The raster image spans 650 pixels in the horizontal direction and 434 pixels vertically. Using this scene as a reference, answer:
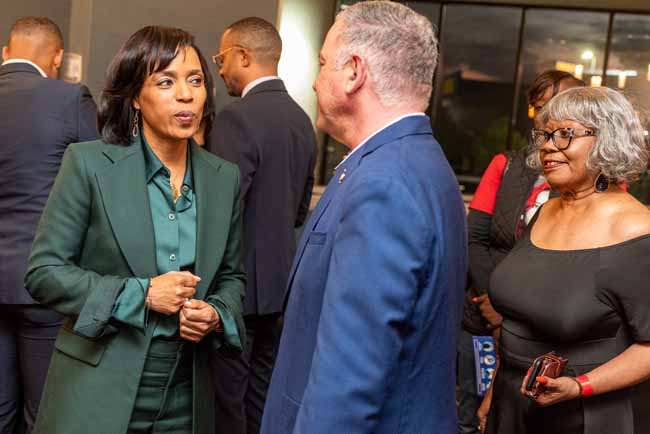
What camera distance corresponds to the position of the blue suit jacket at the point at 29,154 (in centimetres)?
296

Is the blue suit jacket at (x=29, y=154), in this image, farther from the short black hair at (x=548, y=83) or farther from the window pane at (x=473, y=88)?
the window pane at (x=473, y=88)

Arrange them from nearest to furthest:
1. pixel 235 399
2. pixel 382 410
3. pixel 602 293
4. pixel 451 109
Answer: pixel 382 410
pixel 602 293
pixel 235 399
pixel 451 109

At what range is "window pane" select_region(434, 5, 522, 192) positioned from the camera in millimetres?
13336

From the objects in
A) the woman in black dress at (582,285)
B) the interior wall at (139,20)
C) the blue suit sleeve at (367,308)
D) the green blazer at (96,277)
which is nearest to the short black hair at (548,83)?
the woman in black dress at (582,285)

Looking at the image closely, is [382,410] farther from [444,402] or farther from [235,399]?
[235,399]

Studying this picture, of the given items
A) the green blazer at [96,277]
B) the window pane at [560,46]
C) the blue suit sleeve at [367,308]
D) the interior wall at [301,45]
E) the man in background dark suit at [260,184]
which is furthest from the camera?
the window pane at [560,46]

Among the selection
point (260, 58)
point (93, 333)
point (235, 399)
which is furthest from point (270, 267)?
point (93, 333)

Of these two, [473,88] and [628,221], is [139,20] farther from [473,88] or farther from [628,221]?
[473,88]

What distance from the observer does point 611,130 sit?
84.6 inches

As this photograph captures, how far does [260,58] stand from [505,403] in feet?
6.28

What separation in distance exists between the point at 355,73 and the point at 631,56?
12.4 meters

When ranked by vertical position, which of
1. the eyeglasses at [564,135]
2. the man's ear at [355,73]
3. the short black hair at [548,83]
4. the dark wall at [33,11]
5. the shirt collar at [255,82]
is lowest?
the eyeglasses at [564,135]

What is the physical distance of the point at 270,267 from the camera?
3277mm

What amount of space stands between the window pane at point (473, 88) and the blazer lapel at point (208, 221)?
11.3 m
